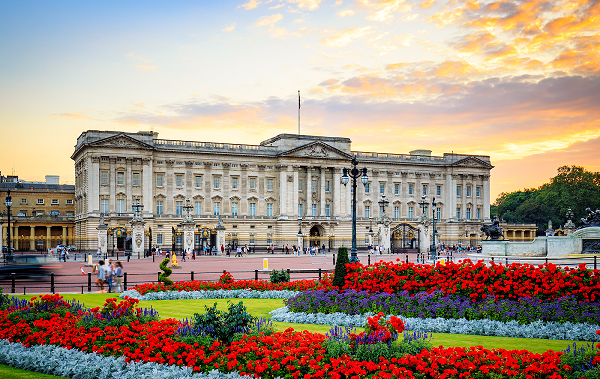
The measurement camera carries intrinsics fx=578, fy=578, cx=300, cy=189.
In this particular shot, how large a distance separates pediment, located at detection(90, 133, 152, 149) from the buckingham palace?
137 mm

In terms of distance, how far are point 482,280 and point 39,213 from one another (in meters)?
94.9

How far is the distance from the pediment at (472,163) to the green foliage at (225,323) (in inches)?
3800

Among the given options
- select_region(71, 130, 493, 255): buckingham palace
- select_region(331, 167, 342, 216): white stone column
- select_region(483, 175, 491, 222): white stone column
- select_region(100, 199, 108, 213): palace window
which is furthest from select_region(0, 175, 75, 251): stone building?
select_region(483, 175, 491, 222): white stone column

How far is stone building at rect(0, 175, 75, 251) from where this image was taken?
8550cm

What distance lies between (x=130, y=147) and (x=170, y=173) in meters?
7.28

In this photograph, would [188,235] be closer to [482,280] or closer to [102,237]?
[102,237]

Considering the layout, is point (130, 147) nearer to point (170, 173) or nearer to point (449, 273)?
point (170, 173)

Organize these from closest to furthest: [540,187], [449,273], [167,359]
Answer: [167,359]
[449,273]
[540,187]

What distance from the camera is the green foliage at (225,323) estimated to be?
40.3 feet

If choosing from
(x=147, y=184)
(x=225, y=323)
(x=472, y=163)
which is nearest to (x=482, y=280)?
(x=225, y=323)

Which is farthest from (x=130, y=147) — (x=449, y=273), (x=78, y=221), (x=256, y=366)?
(x=256, y=366)

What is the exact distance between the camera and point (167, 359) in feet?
38.8

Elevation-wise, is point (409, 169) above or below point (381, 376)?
above

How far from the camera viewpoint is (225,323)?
12.4m
